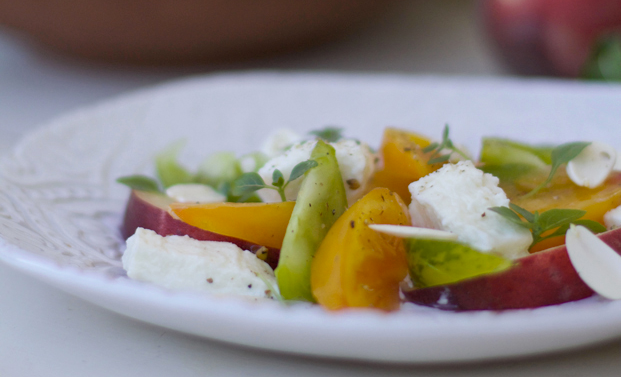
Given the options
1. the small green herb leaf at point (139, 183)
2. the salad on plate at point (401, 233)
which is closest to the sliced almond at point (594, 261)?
the salad on plate at point (401, 233)

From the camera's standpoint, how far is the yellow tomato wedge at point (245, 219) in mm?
841

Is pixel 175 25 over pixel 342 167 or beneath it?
over

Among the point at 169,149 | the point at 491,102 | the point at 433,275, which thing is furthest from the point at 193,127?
the point at 433,275

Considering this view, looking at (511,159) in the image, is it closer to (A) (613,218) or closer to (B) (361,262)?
(A) (613,218)

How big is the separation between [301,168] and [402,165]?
7.9 inches

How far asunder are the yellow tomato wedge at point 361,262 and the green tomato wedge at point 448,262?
1.3 inches

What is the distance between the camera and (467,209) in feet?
2.54

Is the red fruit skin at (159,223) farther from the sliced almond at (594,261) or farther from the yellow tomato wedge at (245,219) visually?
the sliced almond at (594,261)

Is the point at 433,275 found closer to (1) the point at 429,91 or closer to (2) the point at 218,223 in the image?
(2) the point at 218,223

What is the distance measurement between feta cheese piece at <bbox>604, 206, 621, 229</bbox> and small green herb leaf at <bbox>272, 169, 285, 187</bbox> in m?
0.49

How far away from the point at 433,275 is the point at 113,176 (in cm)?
81

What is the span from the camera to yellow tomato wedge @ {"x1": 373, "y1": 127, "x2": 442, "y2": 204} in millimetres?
916

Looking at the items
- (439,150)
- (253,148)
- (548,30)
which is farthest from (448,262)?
(548,30)

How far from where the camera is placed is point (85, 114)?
139 centimetres
